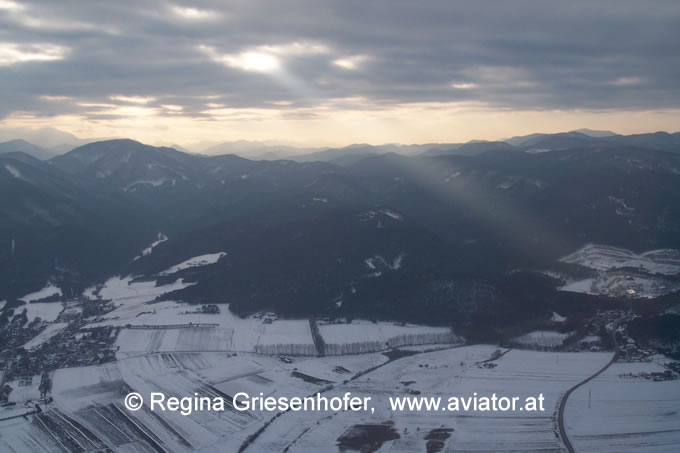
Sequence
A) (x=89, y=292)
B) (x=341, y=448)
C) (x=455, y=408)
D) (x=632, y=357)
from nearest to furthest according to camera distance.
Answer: (x=341, y=448) → (x=455, y=408) → (x=632, y=357) → (x=89, y=292)

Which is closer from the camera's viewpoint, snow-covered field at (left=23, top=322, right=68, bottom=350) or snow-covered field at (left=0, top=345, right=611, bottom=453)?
snow-covered field at (left=0, top=345, right=611, bottom=453)

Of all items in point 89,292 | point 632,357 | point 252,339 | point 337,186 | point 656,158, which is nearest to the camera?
point 632,357

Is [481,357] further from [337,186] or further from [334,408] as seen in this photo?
[337,186]

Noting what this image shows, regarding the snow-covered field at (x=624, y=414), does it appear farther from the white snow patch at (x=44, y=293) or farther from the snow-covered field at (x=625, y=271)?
the white snow patch at (x=44, y=293)

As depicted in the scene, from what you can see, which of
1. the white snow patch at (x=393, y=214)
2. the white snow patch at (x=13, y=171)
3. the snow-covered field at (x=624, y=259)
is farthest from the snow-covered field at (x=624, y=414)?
the white snow patch at (x=13, y=171)

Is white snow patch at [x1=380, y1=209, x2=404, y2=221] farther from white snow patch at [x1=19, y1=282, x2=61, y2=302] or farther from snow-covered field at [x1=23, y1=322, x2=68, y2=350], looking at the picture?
snow-covered field at [x1=23, y1=322, x2=68, y2=350]

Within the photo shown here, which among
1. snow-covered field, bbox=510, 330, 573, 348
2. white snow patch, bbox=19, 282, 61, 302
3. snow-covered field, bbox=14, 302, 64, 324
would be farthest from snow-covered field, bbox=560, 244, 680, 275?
white snow patch, bbox=19, 282, 61, 302

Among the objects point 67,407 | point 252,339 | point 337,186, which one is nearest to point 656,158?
point 337,186
